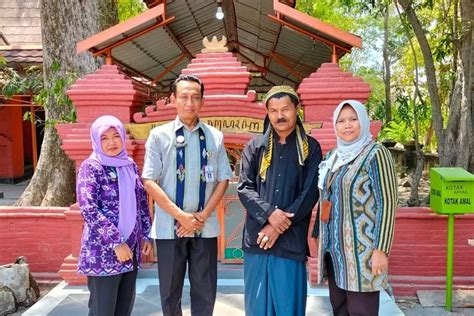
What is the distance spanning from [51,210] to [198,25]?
4000 mm

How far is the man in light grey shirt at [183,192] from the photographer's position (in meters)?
3.47

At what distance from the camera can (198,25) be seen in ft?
27.9

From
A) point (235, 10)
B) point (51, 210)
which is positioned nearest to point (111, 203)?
point (51, 210)

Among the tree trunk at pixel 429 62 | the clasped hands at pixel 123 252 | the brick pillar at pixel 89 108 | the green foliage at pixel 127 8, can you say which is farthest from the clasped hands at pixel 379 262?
the green foliage at pixel 127 8

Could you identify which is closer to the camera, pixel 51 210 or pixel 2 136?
pixel 51 210

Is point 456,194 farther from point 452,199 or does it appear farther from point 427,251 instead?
point 427,251

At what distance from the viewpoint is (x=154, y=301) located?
502 cm

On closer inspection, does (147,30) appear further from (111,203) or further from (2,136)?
(2,136)

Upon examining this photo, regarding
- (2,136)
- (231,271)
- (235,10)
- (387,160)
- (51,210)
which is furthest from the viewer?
(2,136)

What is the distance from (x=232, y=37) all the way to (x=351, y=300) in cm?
762

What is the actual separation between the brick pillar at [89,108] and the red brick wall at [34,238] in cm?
79

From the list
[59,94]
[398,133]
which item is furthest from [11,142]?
[398,133]

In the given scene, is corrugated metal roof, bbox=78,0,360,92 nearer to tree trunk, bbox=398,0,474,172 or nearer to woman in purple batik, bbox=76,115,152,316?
tree trunk, bbox=398,0,474,172

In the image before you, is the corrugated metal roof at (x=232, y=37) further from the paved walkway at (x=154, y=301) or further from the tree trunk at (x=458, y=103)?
the paved walkway at (x=154, y=301)
